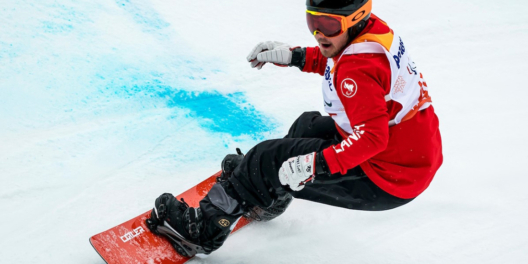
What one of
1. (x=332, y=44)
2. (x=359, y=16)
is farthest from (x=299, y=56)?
(x=359, y=16)

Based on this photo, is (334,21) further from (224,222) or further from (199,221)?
(199,221)

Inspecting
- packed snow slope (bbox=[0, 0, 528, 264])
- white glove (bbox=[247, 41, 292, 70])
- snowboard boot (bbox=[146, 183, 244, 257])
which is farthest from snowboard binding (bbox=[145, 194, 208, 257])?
white glove (bbox=[247, 41, 292, 70])

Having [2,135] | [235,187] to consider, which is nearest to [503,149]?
[235,187]

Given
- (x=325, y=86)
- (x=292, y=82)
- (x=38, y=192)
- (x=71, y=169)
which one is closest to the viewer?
(x=325, y=86)

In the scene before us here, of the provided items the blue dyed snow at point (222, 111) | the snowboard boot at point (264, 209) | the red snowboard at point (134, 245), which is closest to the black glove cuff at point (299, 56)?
the snowboard boot at point (264, 209)

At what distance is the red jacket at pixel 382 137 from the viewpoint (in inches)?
75.0

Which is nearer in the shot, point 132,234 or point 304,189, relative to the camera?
point 304,189

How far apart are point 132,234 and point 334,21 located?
1.58 metres

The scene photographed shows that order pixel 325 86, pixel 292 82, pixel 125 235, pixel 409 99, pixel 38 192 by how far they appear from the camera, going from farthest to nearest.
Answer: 1. pixel 292 82
2. pixel 38 192
3. pixel 125 235
4. pixel 325 86
5. pixel 409 99

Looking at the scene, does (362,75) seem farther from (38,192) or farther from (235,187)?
(38,192)

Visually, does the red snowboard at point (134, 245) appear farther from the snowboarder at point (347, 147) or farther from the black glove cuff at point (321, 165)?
the black glove cuff at point (321, 165)

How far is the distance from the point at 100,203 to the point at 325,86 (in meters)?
1.55

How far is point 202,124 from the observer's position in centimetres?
368

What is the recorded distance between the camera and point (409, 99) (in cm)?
211
